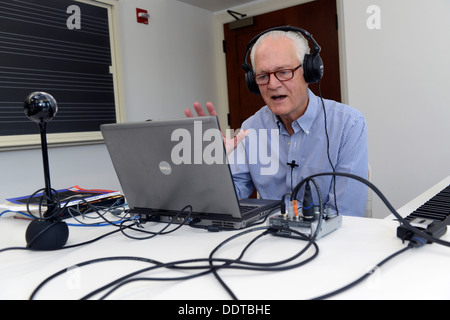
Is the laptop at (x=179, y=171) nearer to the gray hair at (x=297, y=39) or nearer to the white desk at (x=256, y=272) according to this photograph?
the white desk at (x=256, y=272)

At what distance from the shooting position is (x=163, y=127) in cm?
78

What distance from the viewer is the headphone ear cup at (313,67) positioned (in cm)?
121

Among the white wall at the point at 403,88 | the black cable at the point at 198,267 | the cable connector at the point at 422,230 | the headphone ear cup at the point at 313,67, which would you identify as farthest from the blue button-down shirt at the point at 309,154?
the white wall at the point at 403,88

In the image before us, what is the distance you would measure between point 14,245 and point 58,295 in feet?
1.26

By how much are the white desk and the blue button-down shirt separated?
0.42 m

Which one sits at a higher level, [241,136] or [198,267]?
[241,136]

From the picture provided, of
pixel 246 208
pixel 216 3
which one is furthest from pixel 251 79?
pixel 216 3

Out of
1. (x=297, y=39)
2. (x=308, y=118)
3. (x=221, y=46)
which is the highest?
(x=221, y=46)

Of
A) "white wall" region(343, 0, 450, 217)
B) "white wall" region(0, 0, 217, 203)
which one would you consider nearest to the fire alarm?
"white wall" region(0, 0, 217, 203)

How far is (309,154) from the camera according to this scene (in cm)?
136

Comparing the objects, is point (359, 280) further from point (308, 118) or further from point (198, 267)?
point (308, 118)

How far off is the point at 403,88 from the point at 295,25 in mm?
1169

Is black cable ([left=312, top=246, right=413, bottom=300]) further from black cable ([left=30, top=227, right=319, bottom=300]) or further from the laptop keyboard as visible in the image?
the laptop keyboard

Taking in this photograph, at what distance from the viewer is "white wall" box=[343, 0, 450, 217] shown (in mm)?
1994
